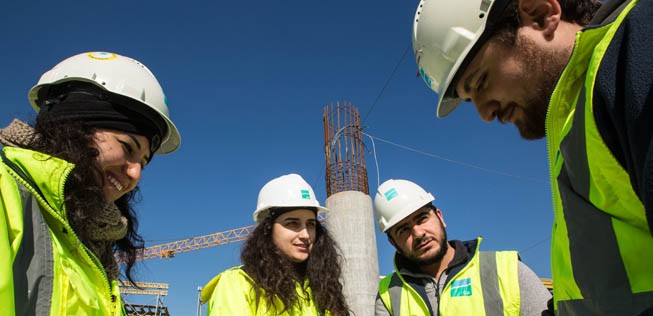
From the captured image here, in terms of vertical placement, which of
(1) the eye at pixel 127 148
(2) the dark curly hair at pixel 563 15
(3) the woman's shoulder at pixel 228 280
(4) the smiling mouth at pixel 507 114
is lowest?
(3) the woman's shoulder at pixel 228 280

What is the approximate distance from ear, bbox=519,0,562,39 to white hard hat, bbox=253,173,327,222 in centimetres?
278

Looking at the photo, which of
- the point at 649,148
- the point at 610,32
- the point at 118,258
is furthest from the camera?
the point at 118,258

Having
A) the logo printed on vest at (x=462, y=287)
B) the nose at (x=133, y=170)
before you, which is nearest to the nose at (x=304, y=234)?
the logo printed on vest at (x=462, y=287)

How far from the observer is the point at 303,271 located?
3795 millimetres

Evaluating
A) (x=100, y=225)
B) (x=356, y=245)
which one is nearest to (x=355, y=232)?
(x=356, y=245)

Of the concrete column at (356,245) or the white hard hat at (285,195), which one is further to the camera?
the concrete column at (356,245)

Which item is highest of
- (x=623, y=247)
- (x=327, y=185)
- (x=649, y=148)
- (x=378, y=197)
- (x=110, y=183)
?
(x=327, y=185)

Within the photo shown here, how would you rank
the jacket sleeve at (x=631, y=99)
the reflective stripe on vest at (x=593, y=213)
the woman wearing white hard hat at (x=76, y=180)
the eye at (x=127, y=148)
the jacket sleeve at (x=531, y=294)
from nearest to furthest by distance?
the jacket sleeve at (x=631, y=99), the reflective stripe on vest at (x=593, y=213), the woman wearing white hard hat at (x=76, y=180), the eye at (x=127, y=148), the jacket sleeve at (x=531, y=294)

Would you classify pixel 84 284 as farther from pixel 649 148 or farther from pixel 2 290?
pixel 649 148

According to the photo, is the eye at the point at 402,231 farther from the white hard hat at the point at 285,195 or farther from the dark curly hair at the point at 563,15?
the dark curly hair at the point at 563,15

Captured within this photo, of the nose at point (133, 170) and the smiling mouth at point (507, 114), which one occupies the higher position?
the nose at point (133, 170)

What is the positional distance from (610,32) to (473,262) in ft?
8.91

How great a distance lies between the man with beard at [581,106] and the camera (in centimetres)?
79

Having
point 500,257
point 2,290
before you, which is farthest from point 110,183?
point 500,257
